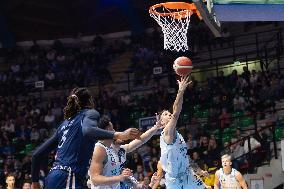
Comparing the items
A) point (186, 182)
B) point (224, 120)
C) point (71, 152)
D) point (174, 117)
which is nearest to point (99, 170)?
point (71, 152)

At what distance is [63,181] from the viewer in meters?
5.41

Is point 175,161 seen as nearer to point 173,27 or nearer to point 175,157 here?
point 175,157

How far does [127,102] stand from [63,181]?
57.4 ft

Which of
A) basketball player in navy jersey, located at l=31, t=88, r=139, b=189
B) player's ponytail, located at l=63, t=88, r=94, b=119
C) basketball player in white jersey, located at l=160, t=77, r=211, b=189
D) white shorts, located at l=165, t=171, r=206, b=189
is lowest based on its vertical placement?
white shorts, located at l=165, t=171, r=206, b=189

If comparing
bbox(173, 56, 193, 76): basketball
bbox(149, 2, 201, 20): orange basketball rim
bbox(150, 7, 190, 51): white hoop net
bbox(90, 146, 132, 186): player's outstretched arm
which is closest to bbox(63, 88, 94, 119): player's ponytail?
bbox(90, 146, 132, 186): player's outstretched arm

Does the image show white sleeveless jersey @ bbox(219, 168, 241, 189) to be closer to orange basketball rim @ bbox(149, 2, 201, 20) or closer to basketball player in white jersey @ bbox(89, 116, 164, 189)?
orange basketball rim @ bbox(149, 2, 201, 20)

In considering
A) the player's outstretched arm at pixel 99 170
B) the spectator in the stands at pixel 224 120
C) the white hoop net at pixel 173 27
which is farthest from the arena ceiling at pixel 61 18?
the player's outstretched arm at pixel 99 170

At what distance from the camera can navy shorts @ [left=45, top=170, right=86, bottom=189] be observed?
5.39 meters

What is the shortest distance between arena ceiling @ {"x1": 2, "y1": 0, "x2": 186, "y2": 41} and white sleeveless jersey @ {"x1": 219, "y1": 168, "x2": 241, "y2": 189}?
18.8 m

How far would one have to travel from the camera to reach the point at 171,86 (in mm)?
22484

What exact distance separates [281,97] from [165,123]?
36.7 feet

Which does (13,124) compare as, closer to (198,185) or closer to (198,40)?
(198,40)

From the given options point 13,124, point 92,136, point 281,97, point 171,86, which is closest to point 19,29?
point 13,124

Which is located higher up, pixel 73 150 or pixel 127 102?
pixel 127 102
